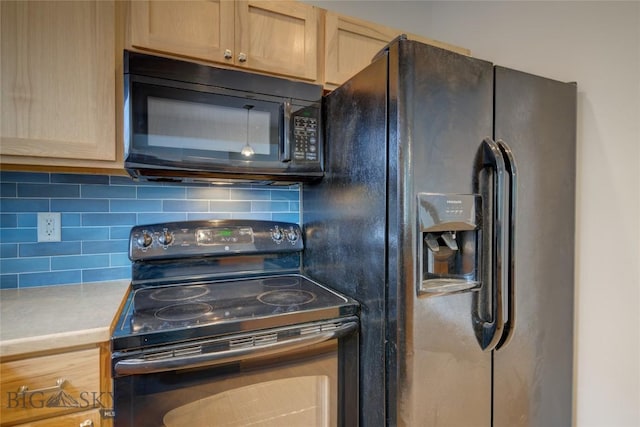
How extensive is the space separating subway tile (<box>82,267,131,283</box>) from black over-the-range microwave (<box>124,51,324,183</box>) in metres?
0.47

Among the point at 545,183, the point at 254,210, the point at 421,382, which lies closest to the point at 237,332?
the point at 421,382

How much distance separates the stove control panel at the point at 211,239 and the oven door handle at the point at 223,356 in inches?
24.1

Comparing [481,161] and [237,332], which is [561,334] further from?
[237,332]

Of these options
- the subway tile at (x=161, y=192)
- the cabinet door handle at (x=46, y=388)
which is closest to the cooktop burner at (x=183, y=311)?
the cabinet door handle at (x=46, y=388)

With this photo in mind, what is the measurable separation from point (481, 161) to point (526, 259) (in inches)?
16.4

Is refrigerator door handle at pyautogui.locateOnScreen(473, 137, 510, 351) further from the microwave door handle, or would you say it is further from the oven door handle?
the microwave door handle

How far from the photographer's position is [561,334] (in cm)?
126

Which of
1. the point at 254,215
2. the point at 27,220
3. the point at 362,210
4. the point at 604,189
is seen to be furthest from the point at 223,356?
the point at 604,189

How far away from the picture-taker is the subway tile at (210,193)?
1.53m

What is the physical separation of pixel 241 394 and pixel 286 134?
3.10 ft

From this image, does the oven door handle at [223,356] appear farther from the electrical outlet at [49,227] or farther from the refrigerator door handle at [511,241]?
the electrical outlet at [49,227]

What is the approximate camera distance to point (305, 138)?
1352 millimetres

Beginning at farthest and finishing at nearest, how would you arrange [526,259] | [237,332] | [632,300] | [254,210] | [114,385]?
[254,210] → [632,300] → [526,259] → [237,332] → [114,385]

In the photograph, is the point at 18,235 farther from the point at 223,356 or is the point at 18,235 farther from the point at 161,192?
the point at 223,356
